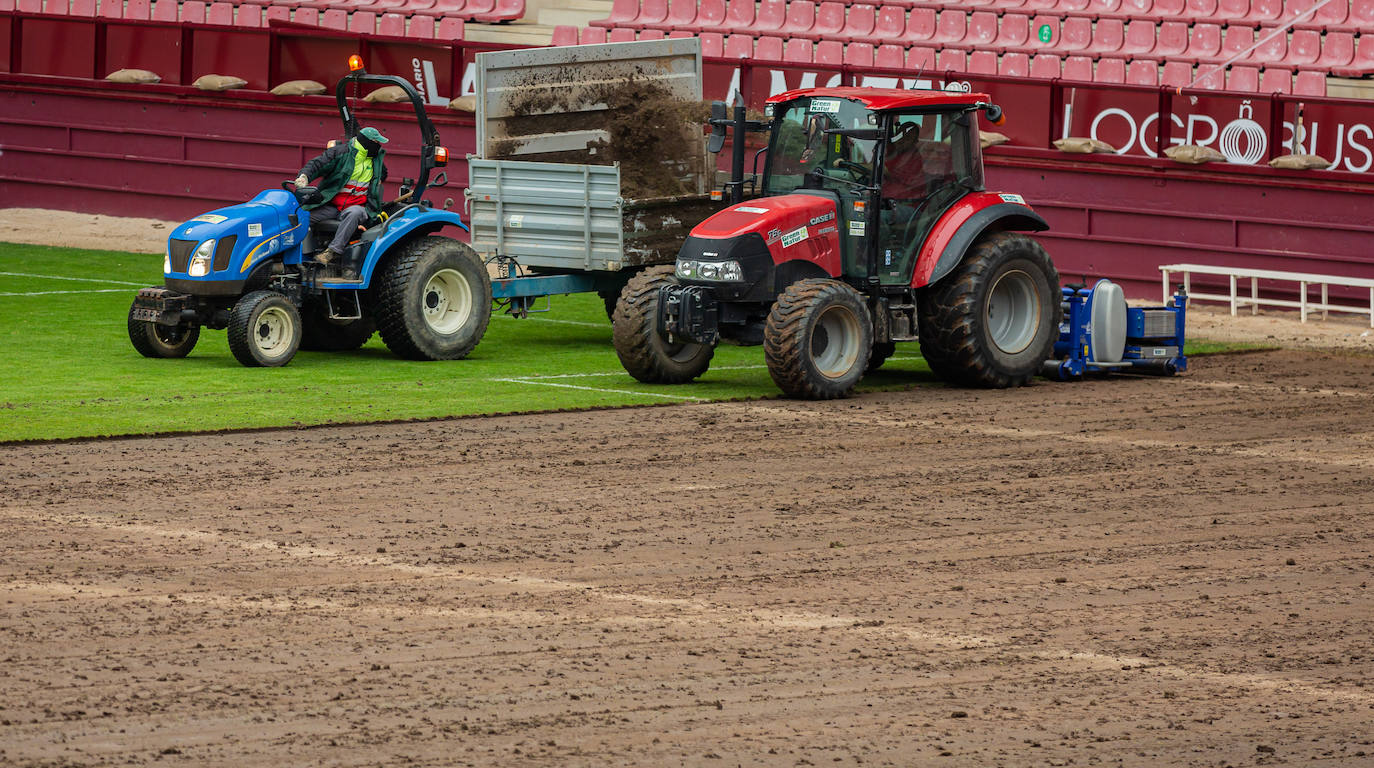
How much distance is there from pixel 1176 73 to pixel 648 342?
10.5 metres

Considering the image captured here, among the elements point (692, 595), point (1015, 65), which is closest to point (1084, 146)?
point (1015, 65)

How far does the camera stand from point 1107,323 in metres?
14.6

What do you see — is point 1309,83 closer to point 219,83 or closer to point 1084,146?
point 1084,146

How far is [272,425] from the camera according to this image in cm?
1178

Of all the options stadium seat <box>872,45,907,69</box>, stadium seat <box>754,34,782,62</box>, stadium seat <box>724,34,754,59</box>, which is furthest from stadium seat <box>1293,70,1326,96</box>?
stadium seat <box>724,34,754,59</box>

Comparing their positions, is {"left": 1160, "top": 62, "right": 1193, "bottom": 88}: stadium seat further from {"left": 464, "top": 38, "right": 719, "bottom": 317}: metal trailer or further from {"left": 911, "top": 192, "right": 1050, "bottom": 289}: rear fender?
{"left": 911, "top": 192, "right": 1050, "bottom": 289}: rear fender

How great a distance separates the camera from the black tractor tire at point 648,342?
13.5 meters

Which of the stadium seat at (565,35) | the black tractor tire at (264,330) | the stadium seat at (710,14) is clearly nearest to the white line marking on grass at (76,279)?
the black tractor tire at (264,330)

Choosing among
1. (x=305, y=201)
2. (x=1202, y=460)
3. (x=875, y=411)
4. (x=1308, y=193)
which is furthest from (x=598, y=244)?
(x=1308, y=193)

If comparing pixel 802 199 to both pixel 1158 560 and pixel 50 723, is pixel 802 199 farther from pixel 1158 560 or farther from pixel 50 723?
pixel 50 723

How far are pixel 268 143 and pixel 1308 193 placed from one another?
39.3 ft

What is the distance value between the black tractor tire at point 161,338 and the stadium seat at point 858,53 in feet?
38.0

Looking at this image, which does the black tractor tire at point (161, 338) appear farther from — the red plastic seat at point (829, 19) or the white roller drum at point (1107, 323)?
the red plastic seat at point (829, 19)

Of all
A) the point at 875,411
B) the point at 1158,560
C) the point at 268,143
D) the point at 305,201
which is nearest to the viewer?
the point at 1158,560
